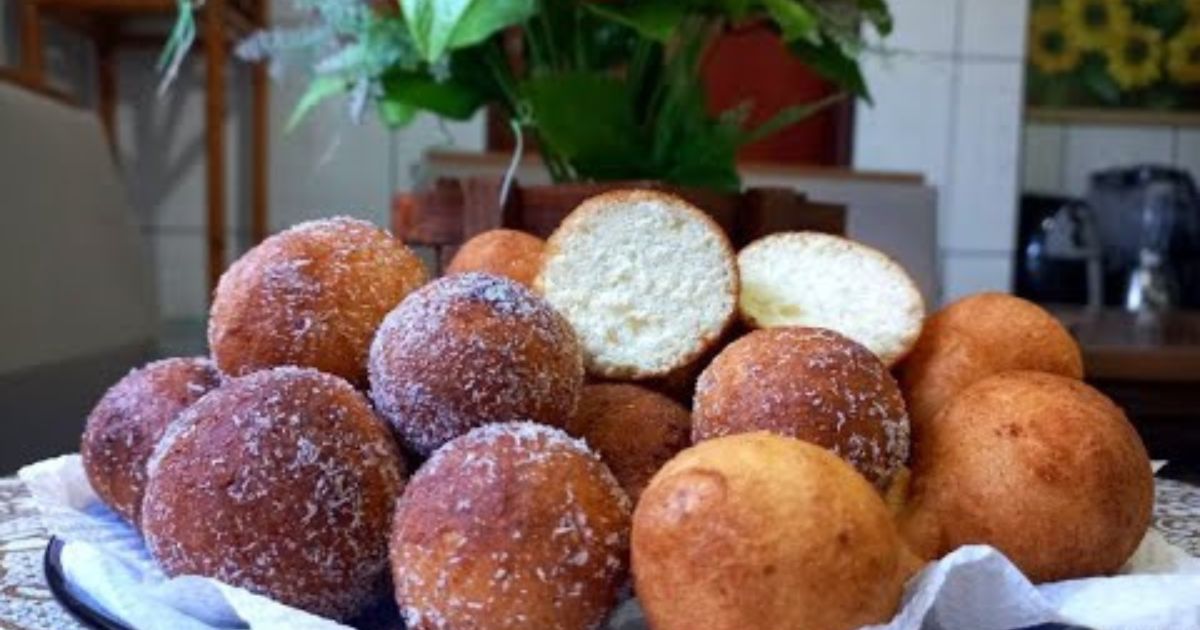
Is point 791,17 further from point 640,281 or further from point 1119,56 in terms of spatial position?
point 1119,56

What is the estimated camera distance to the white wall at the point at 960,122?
2.54 metres

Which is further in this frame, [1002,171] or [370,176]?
[1002,171]

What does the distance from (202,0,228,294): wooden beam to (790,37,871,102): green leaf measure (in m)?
1.28

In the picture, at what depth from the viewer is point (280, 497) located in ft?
1.22

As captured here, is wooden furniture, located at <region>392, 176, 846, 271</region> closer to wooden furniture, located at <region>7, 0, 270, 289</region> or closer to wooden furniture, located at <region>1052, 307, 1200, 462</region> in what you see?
wooden furniture, located at <region>1052, 307, 1200, 462</region>

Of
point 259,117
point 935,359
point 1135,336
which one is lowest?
point 1135,336

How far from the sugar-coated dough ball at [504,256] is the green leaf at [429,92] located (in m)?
0.36

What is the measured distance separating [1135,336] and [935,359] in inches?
38.0

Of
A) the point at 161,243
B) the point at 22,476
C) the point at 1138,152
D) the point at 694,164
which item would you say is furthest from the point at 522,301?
the point at 1138,152

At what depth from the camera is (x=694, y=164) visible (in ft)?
2.88

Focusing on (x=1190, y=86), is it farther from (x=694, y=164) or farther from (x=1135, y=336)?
(x=694, y=164)

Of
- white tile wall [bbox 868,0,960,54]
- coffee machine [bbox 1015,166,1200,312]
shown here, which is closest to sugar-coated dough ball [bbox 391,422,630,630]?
coffee machine [bbox 1015,166,1200,312]

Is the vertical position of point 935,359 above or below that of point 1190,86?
below

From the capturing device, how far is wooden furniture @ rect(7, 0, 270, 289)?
6.29 feet
